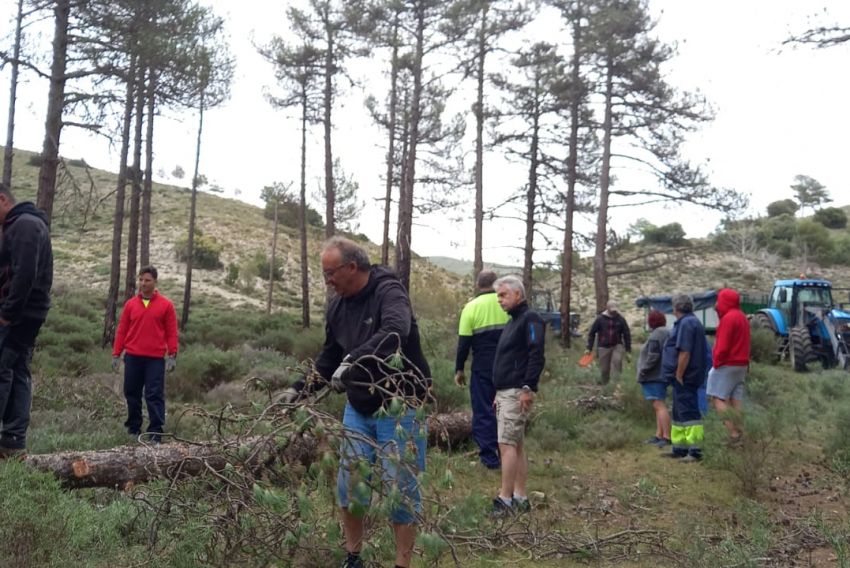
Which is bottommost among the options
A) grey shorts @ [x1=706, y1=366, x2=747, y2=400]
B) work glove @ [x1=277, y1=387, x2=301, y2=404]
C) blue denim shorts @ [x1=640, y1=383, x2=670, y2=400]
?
blue denim shorts @ [x1=640, y1=383, x2=670, y2=400]

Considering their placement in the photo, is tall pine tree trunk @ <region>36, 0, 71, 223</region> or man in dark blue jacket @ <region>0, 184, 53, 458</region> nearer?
man in dark blue jacket @ <region>0, 184, 53, 458</region>

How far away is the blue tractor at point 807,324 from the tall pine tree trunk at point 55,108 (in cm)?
1564

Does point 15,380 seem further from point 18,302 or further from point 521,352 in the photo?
point 521,352

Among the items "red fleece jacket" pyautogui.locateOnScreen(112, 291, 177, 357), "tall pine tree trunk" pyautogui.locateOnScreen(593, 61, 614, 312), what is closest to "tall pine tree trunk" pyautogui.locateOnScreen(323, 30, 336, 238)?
"tall pine tree trunk" pyautogui.locateOnScreen(593, 61, 614, 312)

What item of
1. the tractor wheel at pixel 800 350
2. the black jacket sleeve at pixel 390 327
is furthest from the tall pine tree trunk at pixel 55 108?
the tractor wheel at pixel 800 350

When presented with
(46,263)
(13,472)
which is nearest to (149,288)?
(46,263)

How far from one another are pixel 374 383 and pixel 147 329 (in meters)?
4.62

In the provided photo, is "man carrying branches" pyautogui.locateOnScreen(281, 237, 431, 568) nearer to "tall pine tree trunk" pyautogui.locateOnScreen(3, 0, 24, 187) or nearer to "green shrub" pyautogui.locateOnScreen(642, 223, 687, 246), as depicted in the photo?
"tall pine tree trunk" pyautogui.locateOnScreen(3, 0, 24, 187)

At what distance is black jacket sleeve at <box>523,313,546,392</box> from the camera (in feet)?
17.5

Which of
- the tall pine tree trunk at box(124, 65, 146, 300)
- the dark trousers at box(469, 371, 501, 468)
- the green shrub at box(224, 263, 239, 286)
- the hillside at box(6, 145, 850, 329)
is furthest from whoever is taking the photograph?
the green shrub at box(224, 263, 239, 286)

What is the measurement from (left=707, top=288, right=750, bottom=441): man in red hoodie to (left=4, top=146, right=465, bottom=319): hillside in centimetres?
1846

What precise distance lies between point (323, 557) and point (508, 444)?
1.85m

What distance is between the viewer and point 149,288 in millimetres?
7148

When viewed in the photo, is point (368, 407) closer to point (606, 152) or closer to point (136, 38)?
point (136, 38)
